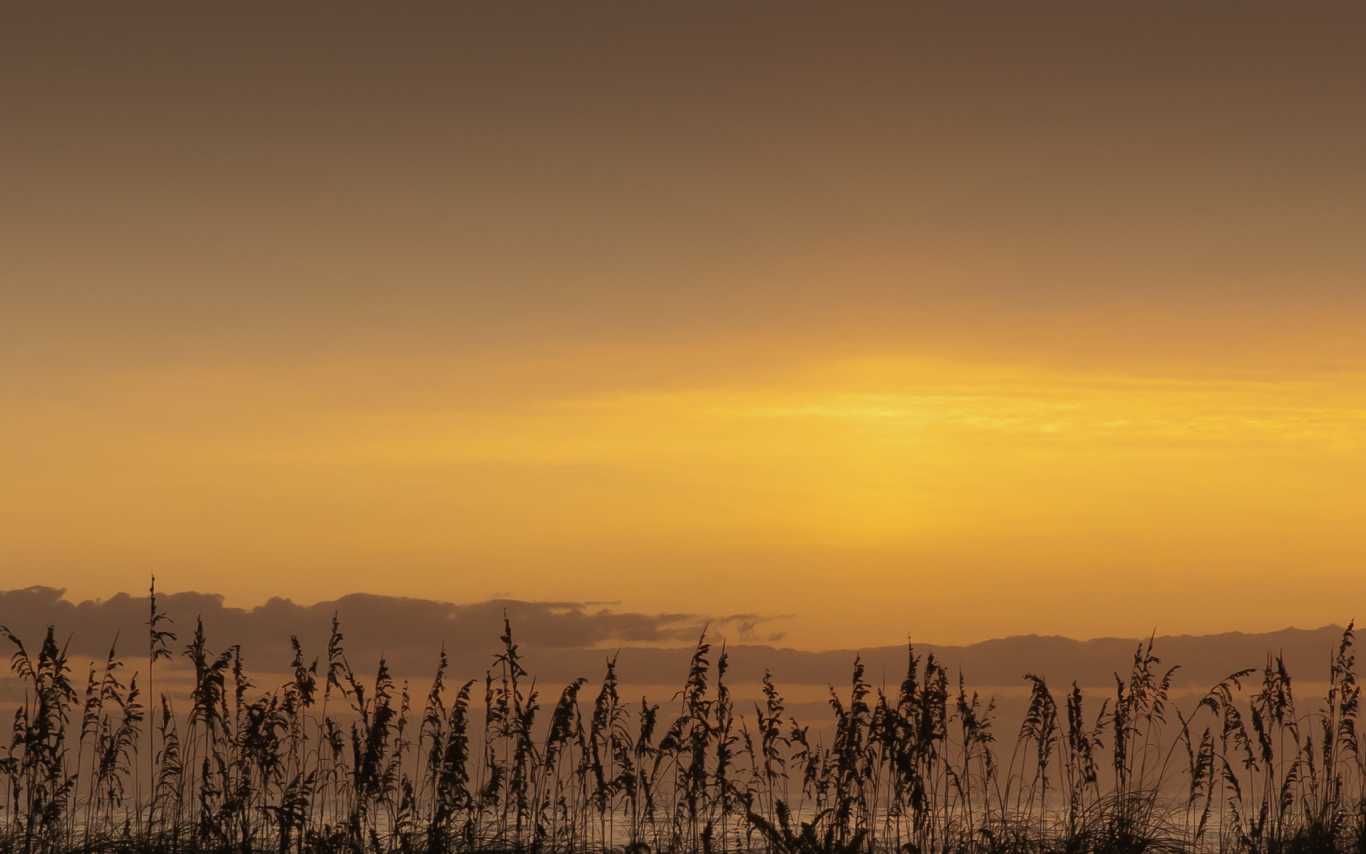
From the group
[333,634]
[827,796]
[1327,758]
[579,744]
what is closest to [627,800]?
[579,744]

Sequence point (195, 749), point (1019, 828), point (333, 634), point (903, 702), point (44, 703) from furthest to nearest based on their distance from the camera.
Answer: point (195, 749)
point (1019, 828)
point (333, 634)
point (44, 703)
point (903, 702)

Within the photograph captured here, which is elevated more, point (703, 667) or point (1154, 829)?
point (703, 667)

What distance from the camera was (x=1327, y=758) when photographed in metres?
22.9

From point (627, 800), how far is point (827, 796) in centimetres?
300

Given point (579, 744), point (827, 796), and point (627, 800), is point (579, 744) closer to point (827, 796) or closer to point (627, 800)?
point (627, 800)

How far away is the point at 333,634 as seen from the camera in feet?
63.0

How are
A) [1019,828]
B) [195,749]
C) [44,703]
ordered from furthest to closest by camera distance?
[195,749] → [1019,828] → [44,703]

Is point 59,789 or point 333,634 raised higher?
point 333,634

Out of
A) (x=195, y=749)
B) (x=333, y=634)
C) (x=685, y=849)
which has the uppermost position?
(x=333, y=634)

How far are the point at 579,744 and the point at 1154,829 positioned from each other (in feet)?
27.4

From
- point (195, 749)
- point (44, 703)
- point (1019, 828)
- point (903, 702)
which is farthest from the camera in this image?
point (195, 749)

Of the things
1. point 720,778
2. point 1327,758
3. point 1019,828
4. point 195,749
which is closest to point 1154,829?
point 1019,828

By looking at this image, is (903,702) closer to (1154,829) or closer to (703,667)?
(703,667)

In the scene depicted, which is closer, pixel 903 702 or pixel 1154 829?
pixel 903 702
